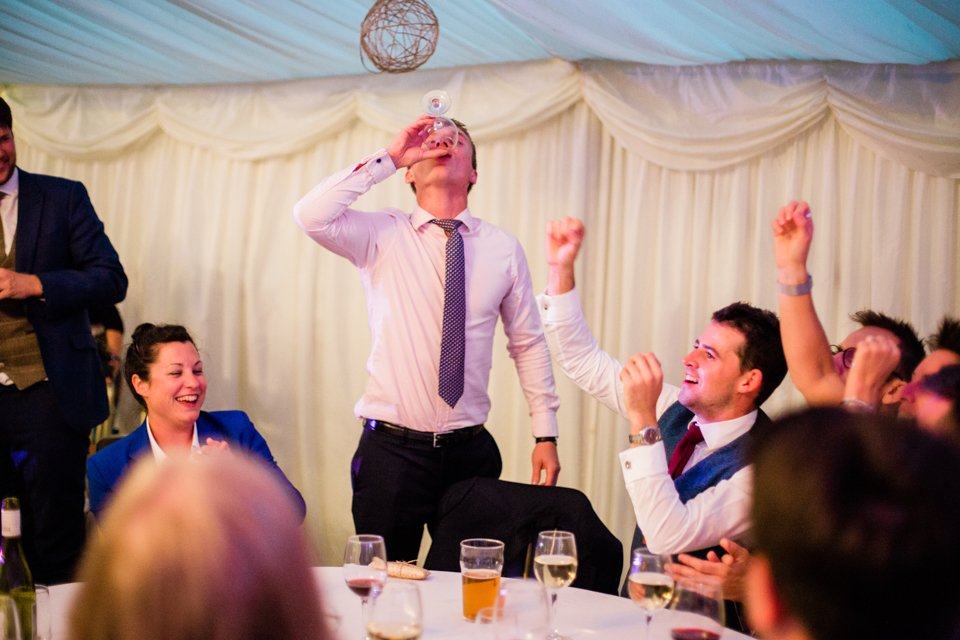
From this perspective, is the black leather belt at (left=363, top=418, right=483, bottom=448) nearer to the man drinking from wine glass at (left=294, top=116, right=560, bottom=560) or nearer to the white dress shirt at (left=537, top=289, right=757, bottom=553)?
the man drinking from wine glass at (left=294, top=116, right=560, bottom=560)

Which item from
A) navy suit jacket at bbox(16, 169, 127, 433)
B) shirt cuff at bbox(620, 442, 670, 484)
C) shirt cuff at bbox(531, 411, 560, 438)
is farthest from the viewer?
shirt cuff at bbox(531, 411, 560, 438)

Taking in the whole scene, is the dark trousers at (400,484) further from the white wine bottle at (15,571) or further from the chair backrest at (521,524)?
the white wine bottle at (15,571)

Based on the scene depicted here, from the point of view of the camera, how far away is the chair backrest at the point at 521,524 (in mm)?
2443

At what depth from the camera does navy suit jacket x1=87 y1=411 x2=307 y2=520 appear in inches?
106

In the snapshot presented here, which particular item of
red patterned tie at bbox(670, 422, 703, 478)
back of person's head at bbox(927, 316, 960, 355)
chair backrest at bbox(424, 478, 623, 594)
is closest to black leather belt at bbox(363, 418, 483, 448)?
chair backrest at bbox(424, 478, 623, 594)

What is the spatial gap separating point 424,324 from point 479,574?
146 cm

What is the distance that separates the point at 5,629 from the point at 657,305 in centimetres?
339

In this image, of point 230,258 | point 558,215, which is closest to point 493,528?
point 558,215

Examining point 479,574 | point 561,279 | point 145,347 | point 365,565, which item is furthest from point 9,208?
point 479,574

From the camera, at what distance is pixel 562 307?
3039 millimetres

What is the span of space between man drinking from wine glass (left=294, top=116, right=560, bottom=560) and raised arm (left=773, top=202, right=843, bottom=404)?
1117 mm

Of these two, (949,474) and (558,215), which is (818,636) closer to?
(949,474)

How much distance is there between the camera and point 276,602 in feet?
2.60

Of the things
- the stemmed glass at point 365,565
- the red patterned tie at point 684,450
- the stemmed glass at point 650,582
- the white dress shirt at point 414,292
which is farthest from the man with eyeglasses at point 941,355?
the white dress shirt at point 414,292
